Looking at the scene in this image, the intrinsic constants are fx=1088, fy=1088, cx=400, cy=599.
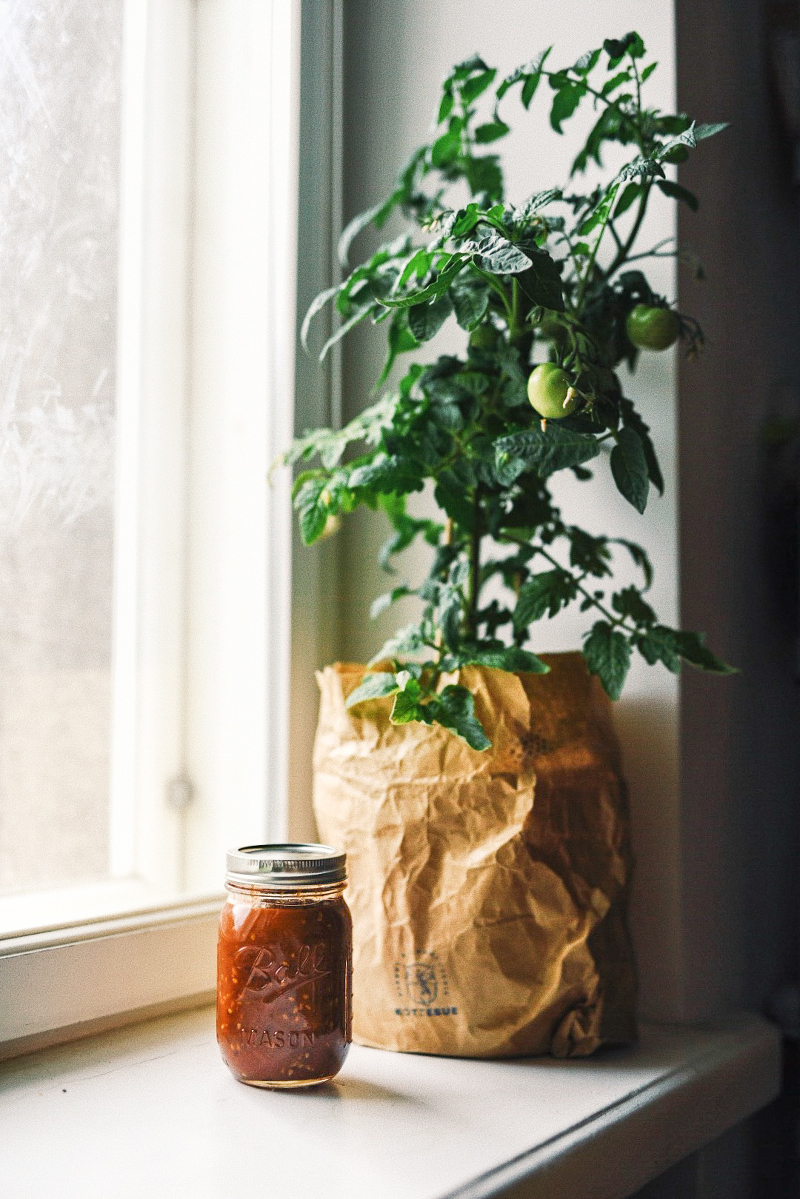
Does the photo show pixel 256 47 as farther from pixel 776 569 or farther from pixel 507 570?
pixel 776 569

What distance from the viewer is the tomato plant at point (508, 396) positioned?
0.76 meters

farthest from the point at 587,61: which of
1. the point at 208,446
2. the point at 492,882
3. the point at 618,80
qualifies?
the point at 492,882

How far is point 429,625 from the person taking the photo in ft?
2.98

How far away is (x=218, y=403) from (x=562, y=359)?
44 centimetres

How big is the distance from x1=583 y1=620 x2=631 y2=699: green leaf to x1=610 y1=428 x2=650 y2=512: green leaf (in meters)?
0.12

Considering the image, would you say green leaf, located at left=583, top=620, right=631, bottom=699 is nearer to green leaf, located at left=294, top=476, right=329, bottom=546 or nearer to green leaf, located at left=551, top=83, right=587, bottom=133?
green leaf, located at left=294, top=476, right=329, bottom=546

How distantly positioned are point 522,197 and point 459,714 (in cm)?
55

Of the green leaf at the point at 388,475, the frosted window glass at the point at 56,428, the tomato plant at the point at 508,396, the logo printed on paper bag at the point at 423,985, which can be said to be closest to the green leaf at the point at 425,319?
the tomato plant at the point at 508,396

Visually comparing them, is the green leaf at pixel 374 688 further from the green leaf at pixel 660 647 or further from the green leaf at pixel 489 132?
the green leaf at pixel 489 132

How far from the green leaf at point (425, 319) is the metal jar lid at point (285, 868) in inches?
15.0

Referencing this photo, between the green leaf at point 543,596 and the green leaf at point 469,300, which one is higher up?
the green leaf at point 469,300

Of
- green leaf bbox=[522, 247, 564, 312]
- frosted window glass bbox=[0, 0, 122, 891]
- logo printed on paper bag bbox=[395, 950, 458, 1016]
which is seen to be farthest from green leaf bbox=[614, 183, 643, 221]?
logo printed on paper bag bbox=[395, 950, 458, 1016]

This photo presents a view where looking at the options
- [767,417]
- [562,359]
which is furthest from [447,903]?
[767,417]

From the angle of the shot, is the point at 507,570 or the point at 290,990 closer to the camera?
the point at 290,990
